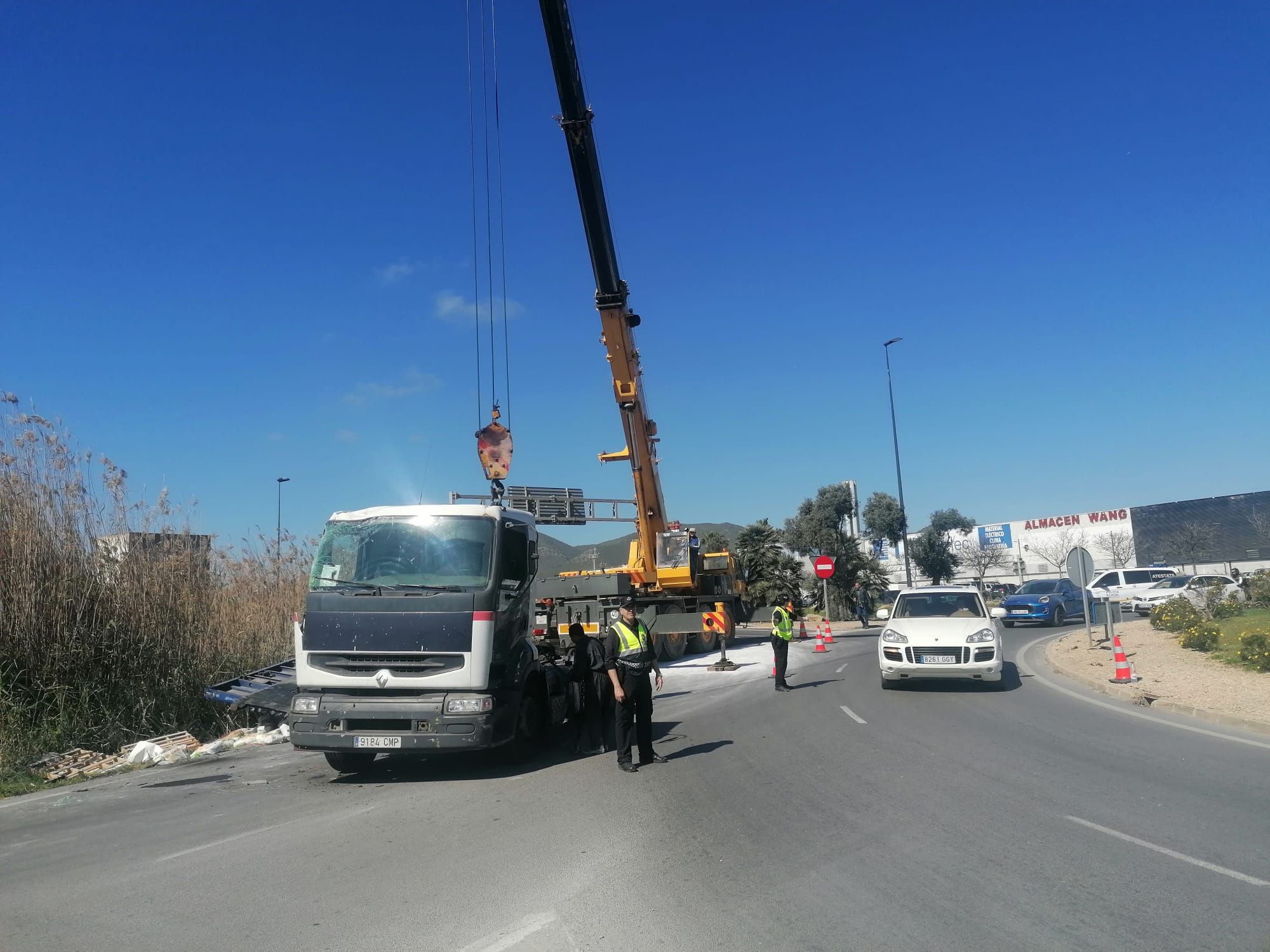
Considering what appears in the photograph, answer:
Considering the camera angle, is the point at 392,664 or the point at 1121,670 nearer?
the point at 392,664

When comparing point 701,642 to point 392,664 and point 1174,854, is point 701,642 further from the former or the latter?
point 1174,854

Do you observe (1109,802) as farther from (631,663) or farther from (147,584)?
(147,584)

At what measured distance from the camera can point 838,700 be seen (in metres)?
13.9

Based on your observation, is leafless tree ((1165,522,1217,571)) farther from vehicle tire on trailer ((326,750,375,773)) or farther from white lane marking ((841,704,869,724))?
vehicle tire on trailer ((326,750,375,773))

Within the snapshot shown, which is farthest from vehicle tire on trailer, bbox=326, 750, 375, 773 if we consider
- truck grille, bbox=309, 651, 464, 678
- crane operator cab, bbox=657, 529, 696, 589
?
crane operator cab, bbox=657, 529, 696, 589

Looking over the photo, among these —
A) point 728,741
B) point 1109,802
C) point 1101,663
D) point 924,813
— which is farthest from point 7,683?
point 1101,663

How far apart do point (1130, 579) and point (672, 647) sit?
71.6 feet

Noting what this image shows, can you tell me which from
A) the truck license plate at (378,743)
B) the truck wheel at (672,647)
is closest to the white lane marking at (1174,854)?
the truck license plate at (378,743)

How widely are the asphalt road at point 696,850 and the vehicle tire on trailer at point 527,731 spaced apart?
0.26 meters

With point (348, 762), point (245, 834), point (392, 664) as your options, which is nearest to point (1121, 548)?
point (348, 762)

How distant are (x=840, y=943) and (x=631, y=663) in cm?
516

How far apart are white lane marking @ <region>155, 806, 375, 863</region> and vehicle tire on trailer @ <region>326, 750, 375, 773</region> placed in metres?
1.63

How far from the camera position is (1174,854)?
18.3ft

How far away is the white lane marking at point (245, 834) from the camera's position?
6.52 metres
